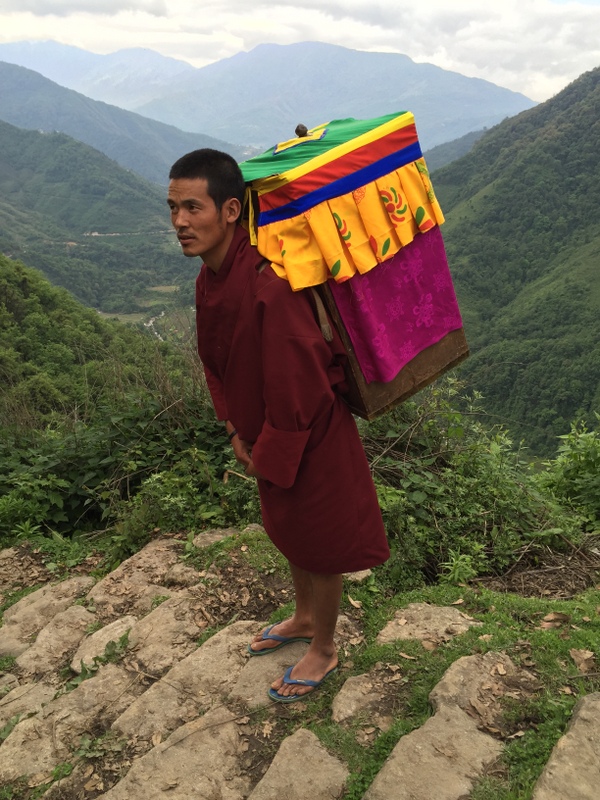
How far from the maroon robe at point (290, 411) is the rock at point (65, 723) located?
3.06 feet

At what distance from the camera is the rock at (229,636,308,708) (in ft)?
7.06

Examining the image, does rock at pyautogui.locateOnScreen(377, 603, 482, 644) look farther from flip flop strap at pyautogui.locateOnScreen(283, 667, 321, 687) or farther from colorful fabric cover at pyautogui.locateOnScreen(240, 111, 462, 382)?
colorful fabric cover at pyautogui.locateOnScreen(240, 111, 462, 382)

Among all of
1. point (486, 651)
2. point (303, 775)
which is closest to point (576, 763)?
point (486, 651)

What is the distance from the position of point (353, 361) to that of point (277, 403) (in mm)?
260

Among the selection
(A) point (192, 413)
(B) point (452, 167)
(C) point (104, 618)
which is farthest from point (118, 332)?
(B) point (452, 167)

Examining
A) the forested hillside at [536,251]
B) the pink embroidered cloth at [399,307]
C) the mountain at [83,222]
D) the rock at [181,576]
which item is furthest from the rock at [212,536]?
the mountain at [83,222]

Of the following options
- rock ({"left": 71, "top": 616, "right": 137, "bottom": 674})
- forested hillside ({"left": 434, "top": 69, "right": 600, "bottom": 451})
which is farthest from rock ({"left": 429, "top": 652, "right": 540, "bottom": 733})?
forested hillside ({"left": 434, "top": 69, "right": 600, "bottom": 451})

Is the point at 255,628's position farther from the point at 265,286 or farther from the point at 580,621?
the point at 265,286

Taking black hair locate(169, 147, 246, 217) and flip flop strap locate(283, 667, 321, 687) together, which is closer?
black hair locate(169, 147, 246, 217)

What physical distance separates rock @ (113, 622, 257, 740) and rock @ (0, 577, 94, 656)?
3.28ft

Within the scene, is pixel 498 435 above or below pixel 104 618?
above

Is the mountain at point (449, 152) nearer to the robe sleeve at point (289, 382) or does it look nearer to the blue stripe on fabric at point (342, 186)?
the blue stripe on fabric at point (342, 186)

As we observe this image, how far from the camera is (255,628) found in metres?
2.58

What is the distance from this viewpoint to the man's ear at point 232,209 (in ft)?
5.51
